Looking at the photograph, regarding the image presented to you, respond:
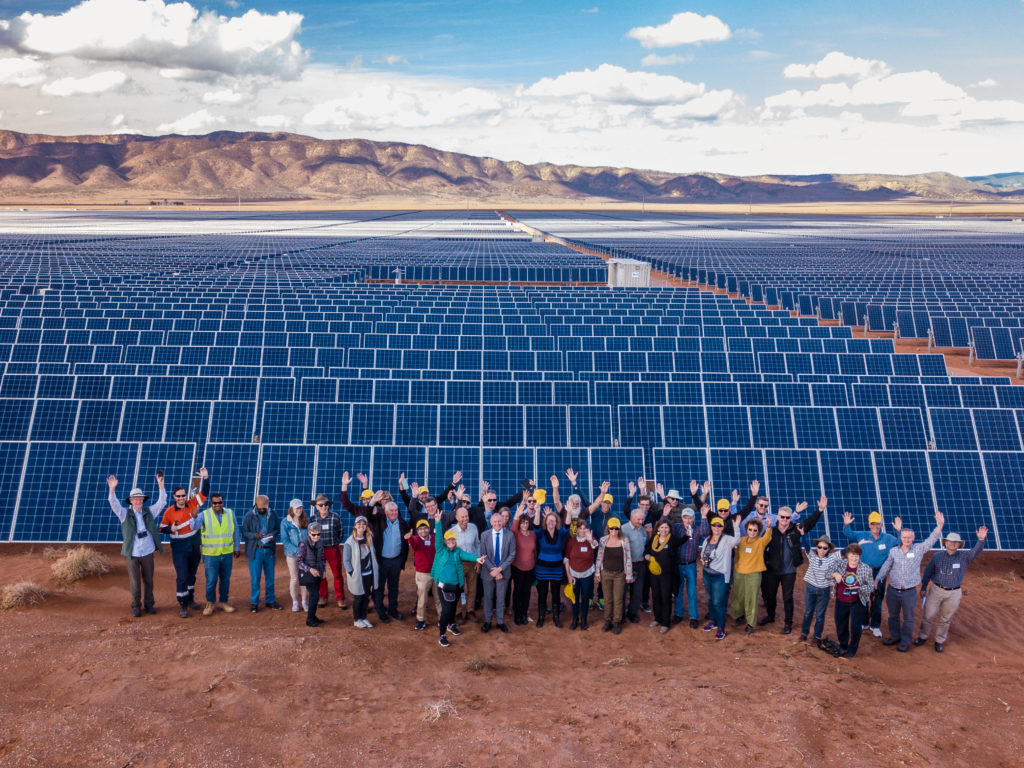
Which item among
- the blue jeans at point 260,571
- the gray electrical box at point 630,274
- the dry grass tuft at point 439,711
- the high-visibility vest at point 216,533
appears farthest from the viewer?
the gray electrical box at point 630,274

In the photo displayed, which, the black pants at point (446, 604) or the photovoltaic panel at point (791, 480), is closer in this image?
the black pants at point (446, 604)

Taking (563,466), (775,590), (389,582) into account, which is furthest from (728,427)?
(389,582)

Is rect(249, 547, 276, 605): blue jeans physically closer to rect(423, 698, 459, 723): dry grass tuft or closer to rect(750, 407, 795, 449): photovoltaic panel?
rect(423, 698, 459, 723): dry grass tuft

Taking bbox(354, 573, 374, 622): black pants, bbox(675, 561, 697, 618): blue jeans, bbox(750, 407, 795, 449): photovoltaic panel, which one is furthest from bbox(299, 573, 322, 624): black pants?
bbox(750, 407, 795, 449): photovoltaic panel

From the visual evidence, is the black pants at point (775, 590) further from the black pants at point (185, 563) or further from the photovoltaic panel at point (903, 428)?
the black pants at point (185, 563)

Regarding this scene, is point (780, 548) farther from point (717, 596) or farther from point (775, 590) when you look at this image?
point (717, 596)

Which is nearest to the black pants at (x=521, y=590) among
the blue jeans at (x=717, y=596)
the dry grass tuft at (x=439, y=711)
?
the blue jeans at (x=717, y=596)

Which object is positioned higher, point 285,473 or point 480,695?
point 285,473
